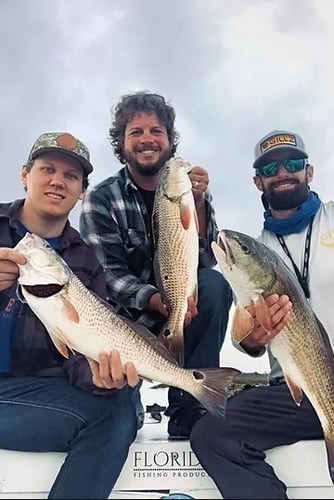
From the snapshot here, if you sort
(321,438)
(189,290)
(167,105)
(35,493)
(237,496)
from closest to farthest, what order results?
(237,496) < (35,493) < (321,438) < (189,290) < (167,105)

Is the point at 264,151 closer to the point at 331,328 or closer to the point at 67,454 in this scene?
the point at 331,328

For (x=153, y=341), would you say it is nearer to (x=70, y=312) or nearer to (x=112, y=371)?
(x=112, y=371)

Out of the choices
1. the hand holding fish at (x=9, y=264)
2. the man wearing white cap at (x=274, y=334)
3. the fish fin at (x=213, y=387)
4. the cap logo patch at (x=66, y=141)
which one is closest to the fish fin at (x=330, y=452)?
the man wearing white cap at (x=274, y=334)

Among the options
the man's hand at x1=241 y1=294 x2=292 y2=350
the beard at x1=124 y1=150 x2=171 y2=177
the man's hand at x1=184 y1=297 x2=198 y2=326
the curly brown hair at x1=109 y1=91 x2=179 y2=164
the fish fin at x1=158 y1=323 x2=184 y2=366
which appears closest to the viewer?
the man's hand at x1=241 y1=294 x2=292 y2=350

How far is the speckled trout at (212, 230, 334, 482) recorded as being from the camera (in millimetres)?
3201

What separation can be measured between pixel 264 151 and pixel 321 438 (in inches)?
86.4

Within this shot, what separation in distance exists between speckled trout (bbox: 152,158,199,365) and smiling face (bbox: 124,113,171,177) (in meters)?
0.85

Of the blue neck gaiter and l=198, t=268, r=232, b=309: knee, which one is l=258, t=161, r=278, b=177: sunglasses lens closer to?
the blue neck gaiter

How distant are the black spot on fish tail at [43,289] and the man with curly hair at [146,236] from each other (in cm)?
94

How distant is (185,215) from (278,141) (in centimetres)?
131

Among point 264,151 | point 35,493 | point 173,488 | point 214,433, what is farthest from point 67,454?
point 264,151

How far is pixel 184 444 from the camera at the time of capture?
A: 334 cm

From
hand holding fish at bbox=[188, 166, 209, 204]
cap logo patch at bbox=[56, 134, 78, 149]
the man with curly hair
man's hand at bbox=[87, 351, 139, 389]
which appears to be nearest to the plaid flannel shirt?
the man with curly hair

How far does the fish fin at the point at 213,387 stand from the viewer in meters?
3.02
